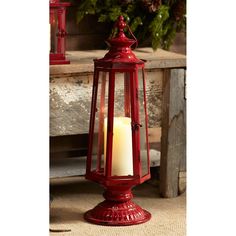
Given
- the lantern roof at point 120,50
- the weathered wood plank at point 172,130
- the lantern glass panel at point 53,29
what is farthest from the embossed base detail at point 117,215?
the lantern glass panel at point 53,29

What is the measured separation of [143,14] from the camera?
304 centimetres

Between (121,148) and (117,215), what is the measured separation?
0.26 metres

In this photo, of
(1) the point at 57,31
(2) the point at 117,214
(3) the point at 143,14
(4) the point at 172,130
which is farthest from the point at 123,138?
(3) the point at 143,14

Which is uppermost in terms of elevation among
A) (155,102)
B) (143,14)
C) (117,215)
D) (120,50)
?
(143,14)

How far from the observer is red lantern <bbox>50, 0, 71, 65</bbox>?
2.56 m

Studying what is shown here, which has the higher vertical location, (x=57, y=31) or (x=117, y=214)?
(x=57, y=31)

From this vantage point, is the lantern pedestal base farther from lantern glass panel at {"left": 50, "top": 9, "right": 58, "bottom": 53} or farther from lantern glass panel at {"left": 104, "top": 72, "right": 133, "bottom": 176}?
lantern glass panel at {"left": 50, "top": 9, "right": 58, "bottom": 53}

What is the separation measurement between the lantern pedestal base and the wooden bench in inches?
14.0

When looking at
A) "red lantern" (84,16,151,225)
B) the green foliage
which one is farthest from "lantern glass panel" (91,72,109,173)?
the green foliage

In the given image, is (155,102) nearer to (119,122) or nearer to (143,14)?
(119,122)
